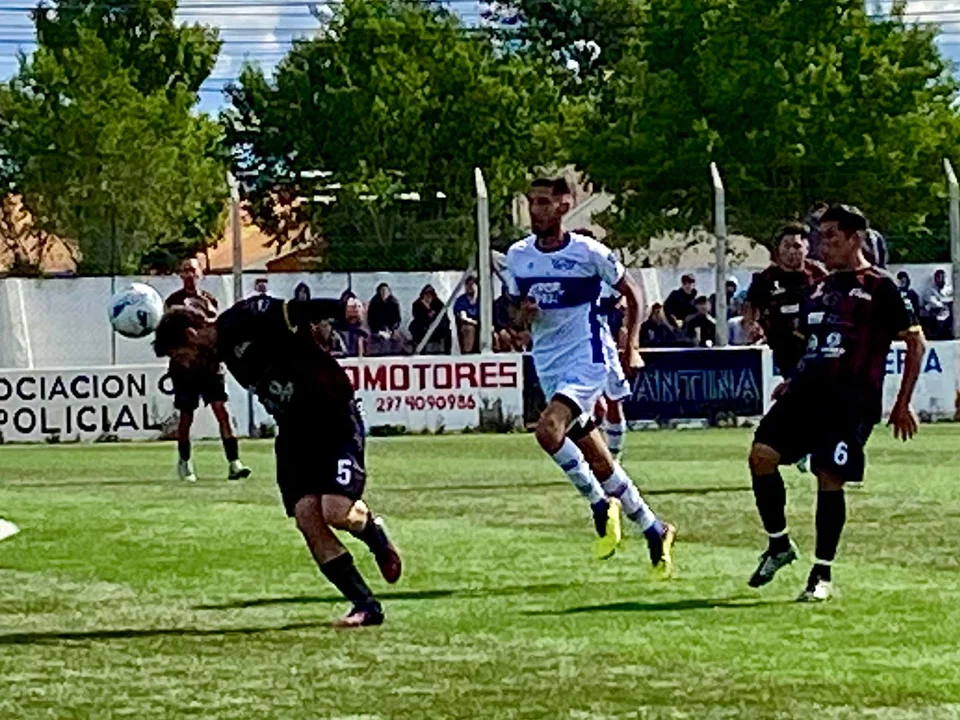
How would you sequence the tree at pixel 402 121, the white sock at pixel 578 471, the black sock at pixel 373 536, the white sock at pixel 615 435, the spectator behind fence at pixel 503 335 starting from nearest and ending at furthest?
the black sock at pixel 373 536, the white sock at pixel 578 471, the white sock at pixel 615 435, the spectator behind fence at pixel 503 335, the tree at pixel 402 121

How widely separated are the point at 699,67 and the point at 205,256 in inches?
626

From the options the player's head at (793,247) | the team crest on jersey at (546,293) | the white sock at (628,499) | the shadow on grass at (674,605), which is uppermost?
the team crest on jersey at (546,293)

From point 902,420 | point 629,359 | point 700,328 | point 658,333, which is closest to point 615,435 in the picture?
point 629,359

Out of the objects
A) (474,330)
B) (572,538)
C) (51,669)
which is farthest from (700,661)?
(474,330)

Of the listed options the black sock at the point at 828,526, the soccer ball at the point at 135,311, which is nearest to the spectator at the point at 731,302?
the soccer ball at the point at 135,311

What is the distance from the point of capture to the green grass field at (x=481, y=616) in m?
8.41

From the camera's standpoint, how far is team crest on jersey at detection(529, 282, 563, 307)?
41.9ft

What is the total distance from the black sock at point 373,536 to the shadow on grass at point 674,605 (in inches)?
27.4

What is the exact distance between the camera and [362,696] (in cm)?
848

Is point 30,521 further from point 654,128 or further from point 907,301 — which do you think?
point 654,128

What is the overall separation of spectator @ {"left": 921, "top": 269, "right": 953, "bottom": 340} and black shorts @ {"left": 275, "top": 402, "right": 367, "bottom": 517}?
70.2 ft

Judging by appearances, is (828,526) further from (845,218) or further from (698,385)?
(698,385)

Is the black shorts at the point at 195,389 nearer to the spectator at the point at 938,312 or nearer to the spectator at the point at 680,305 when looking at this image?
the spectator at the point at 680,305

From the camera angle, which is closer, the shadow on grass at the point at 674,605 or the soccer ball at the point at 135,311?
the shadow on grass at the point at 674,605
